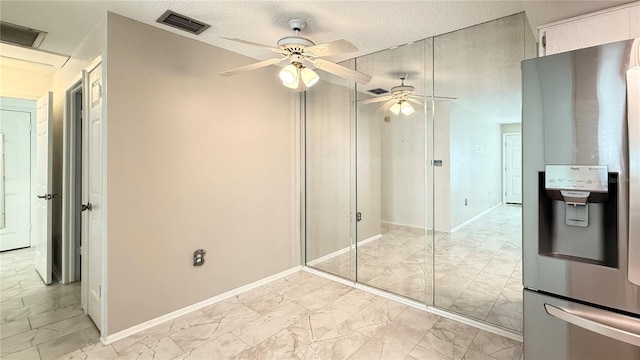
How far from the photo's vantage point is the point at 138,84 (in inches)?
92.3

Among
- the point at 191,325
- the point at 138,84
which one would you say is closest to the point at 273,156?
the point at 138,84

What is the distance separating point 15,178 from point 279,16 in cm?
491

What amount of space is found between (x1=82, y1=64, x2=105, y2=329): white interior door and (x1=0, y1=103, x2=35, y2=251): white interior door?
2.99m

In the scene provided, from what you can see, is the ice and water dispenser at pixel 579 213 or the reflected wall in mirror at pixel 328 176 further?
the reflected wall in mirror at pixel 328 176

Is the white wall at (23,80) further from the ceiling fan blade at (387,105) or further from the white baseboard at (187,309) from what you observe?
the ceiling fan blade at (387,105)

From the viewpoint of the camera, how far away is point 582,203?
131 centimetres

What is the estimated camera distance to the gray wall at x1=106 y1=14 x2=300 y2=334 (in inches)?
89.4

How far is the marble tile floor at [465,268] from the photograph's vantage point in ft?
8.03

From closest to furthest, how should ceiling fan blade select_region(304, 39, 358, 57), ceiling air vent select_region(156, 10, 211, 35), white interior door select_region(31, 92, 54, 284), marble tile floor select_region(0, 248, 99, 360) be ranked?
ceiling fan blade select_region(304, 39, 358, 57)
marble tile floor select_region(0, 248, 99, 360)
ceiling air vent select_region(156, 10, 211, 35)
white interior door select_region(31, 92, 54, 284)

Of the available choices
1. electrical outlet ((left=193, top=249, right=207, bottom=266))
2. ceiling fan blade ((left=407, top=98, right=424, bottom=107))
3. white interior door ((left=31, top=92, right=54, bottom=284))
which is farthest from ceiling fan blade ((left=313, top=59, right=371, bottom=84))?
white interior door ((left=31, top=92, right=54, bottom=284))

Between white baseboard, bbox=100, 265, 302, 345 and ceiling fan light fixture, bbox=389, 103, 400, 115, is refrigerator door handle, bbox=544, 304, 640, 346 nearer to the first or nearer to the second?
ceiling fan light fixture, bbox=389, 103, 400, 115

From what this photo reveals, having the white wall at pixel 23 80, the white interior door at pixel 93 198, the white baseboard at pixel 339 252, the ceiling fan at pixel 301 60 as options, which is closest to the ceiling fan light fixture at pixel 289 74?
the ceiling fan at pixel 301 60

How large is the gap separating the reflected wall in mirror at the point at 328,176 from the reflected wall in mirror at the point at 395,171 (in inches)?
6.9

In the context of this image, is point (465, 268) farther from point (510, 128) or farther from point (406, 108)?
point (406, 108)
